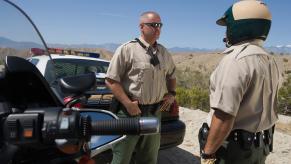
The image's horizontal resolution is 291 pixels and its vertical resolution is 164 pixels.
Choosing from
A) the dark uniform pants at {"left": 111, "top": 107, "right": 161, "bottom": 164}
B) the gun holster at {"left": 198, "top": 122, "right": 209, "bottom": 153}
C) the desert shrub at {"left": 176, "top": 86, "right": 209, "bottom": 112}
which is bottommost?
the desert shrub at {"left": 176, "top": 86, "right": 209, "bottom": 112}

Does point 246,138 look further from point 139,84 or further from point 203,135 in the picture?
point 139,84

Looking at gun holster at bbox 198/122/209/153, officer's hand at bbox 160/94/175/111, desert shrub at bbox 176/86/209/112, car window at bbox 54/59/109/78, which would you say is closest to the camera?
gun holster at bbox 198/122/209/153

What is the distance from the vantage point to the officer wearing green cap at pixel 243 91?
2459 mm

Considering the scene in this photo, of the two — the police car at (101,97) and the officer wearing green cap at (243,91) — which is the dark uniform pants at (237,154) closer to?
the officer wearing green cap at (243,91)

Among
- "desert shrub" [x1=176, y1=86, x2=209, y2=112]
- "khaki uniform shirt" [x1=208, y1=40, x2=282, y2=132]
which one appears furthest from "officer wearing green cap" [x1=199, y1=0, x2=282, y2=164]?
"desert shrub" [x1=176, y1=86, x2=209, y2=112]

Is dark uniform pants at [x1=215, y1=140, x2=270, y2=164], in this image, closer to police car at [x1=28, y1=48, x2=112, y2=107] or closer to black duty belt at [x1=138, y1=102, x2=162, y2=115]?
black duty belt at [x1=138, y1=102, x2=162, y2=115]

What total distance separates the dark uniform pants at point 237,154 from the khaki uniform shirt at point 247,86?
0.12 meters

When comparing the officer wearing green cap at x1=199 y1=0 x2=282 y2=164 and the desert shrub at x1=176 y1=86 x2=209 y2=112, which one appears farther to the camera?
the desert shrub at x1=176 y1=86 x2=209 y2=112

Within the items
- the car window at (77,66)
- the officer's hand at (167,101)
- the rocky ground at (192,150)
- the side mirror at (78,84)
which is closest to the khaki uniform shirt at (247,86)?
the side mirror at (78,84)

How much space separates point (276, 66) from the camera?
106 inches

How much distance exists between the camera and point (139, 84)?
12.6 ft

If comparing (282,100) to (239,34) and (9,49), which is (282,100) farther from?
(9,49)

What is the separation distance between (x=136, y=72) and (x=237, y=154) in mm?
1518

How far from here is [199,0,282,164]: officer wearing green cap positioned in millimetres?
2459
